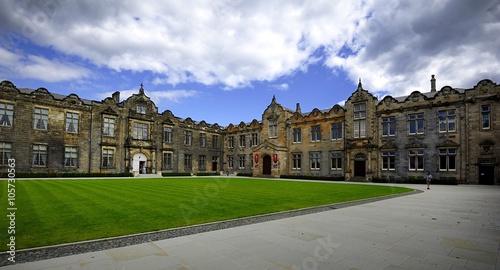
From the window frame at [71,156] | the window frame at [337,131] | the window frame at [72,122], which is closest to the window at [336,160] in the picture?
the window frame at [337,131]

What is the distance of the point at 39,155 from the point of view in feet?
114

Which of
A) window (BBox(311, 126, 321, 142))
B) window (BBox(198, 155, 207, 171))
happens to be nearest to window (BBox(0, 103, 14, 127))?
window (BBox(198, 155, 207, 171))

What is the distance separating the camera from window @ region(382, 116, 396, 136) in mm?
36750

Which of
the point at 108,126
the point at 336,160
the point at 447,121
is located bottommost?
the point at 336,160

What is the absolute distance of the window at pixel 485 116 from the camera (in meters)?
29.8

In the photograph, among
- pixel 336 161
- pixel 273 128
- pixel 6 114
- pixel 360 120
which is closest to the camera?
pixel 6 114

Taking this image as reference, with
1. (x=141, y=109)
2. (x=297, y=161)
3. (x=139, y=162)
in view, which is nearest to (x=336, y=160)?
(x=297, y=161)

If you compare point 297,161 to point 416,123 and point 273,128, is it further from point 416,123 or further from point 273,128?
point 416,123

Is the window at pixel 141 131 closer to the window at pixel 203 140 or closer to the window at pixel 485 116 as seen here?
the window at pixel 203 140

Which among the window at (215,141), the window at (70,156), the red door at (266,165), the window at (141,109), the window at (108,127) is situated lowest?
the red door at (266,165)

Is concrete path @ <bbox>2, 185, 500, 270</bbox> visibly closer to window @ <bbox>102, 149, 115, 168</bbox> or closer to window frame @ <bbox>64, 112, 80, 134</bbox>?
window @ <bbox>102, 149, 115, 168</bbox>

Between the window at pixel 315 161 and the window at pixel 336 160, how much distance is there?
2.20 metres

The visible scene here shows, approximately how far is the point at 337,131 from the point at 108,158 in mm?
35609

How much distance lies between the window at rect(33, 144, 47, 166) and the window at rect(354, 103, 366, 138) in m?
43.3
